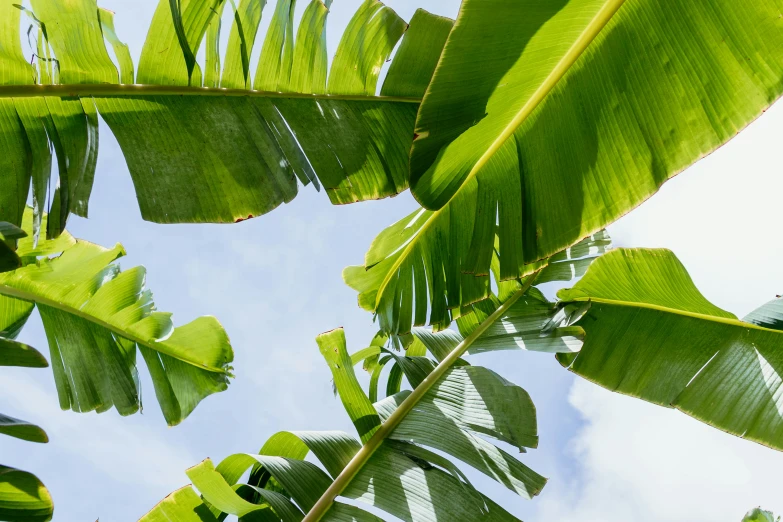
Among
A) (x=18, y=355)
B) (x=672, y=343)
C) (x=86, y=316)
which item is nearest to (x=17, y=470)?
(x=18, y=355)

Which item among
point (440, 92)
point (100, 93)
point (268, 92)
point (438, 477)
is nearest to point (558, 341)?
point (438, 477)

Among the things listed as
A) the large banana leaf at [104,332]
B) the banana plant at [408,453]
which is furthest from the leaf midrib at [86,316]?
the banana plant at [408,453]

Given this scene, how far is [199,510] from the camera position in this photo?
A: 1449 mm

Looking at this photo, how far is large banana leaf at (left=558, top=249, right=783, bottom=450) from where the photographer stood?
1.67 m

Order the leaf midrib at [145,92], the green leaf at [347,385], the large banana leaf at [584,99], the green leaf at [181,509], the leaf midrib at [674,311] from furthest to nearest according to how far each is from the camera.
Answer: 1. the leaf midrib at [674,311]
2. the green leaf at [347,385]
3. the green leaf at [181,509]
4. the leaf midrib at [145,92]
5. the large banana leaf at [584,99]

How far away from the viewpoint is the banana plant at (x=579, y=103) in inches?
41.6

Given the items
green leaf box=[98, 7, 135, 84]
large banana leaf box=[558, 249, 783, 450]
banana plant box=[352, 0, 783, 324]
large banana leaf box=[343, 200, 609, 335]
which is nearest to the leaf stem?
large banana leaf box=[343, 200, 609, 335]

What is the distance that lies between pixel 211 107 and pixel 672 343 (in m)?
1.59

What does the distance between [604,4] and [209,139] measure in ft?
3.31

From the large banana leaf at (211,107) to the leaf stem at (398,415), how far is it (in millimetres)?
598

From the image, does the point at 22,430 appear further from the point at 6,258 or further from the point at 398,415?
the point at 398,415

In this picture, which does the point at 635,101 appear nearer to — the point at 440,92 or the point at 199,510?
the point at 440,92

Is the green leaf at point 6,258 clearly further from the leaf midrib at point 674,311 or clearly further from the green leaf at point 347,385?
the leaf midrib at point 674,311

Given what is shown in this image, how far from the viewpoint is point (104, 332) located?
1.89 meters
